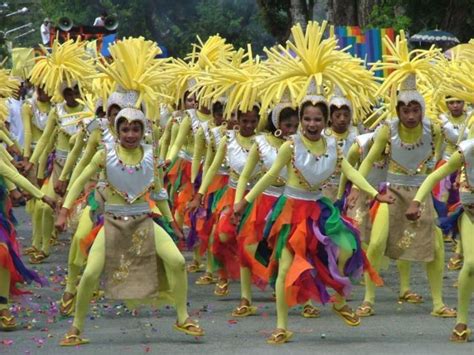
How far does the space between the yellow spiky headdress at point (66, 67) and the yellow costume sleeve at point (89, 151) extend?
2.08m

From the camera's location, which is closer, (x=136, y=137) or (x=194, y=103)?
(x=136, y=137)

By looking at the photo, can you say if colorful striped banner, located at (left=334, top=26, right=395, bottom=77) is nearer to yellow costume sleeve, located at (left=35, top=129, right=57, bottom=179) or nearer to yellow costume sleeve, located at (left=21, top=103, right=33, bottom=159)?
yellow costume sleeve, located at (left=21, top=103, right=33, bottom=159)

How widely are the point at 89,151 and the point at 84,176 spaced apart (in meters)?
1.25

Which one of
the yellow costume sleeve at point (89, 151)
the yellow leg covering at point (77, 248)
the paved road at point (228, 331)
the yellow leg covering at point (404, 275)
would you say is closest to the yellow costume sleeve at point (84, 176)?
the yellow leg covering at point (77, 248)

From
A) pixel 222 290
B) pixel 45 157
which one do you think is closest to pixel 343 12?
pixel 45 157

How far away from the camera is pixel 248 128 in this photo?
13406 mm

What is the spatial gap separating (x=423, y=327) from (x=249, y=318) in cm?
151

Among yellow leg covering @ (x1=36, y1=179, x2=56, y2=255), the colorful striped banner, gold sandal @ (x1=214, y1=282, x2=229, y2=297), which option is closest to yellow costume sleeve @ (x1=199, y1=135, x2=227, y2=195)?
gold sandal @ (x1=214, y1=282, x2=229, y2=297)

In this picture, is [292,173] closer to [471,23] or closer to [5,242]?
[5,242]

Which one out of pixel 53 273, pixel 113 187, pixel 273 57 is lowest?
pixel 53 273

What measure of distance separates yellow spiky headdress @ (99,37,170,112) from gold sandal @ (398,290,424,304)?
2993mm

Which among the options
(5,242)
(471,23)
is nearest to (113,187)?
(5,242)

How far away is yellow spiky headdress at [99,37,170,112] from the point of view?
461 inches

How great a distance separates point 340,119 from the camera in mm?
14242
